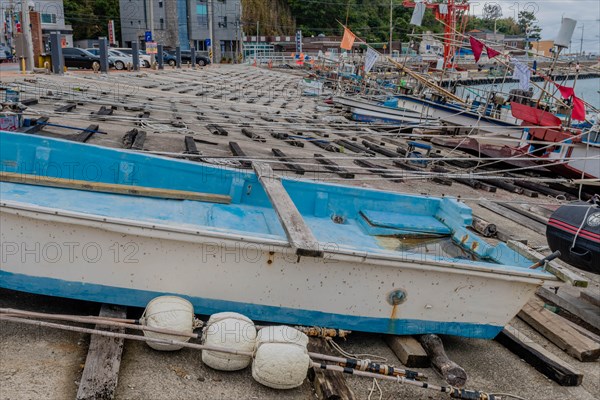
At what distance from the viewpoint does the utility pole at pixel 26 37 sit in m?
19.0

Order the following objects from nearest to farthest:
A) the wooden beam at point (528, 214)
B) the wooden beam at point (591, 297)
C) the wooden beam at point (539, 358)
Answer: the wooden beam at point (539, 358) → the wooden beam at point (591, 297) → the wooden beam at point (528, 214)

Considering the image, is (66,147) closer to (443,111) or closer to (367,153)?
(367,153)

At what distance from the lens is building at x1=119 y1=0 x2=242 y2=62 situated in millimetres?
57938

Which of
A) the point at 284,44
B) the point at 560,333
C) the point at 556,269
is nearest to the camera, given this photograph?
the point at 556,269

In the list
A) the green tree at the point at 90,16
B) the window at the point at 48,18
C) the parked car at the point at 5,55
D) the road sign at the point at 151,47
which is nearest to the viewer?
the parked car at the point at 5,55

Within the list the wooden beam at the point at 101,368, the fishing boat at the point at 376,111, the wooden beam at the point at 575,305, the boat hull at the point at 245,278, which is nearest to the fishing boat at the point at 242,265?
the boat hull at the point at 245,278

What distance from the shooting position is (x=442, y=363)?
4355 millimetres

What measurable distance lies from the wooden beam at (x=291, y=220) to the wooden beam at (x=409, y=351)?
1.29 meters

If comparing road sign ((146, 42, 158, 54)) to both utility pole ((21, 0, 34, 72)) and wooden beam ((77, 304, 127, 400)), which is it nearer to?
utility pole ((21, 0, 34, 72))

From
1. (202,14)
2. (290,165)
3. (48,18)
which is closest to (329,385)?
(290,165)

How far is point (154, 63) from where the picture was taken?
3403 cm

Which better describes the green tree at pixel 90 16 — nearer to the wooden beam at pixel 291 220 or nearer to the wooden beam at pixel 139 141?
the wooden beam at pixel 139 141

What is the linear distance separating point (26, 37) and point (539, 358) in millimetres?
21363

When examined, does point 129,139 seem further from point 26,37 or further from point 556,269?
point 26,37
